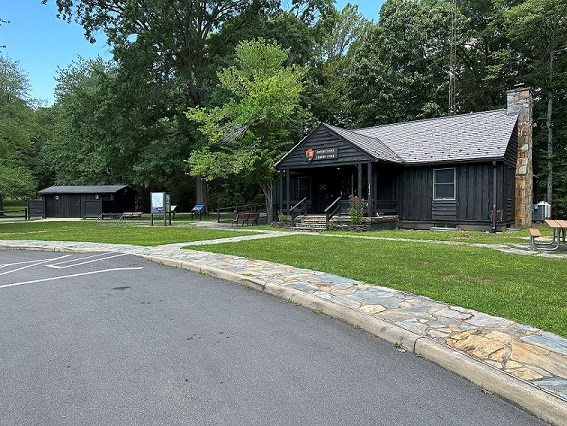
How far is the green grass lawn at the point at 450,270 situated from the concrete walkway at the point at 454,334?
406 millimetres

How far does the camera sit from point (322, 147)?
62.4ft

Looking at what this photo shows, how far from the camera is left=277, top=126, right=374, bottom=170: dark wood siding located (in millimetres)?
17875

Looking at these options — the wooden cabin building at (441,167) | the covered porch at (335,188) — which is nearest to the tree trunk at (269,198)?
the covered porch at (335,188)

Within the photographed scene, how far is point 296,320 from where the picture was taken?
5.25m

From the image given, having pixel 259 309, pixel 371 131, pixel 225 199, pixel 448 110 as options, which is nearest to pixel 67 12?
pixel 225 199

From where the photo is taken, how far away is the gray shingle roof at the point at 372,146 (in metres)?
17.7

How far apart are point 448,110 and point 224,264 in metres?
27.8

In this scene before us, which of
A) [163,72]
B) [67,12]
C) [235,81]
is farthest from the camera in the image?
[163,72]

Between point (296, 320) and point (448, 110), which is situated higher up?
point (448, 110)

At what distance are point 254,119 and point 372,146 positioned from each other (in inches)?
239

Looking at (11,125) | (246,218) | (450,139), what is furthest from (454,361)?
(11,125)

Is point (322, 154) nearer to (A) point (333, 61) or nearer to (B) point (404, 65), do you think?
(B) point (404, 65)

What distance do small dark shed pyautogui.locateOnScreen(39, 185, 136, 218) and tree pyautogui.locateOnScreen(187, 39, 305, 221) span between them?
1459 centimetres

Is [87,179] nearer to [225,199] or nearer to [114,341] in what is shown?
[225,199]
